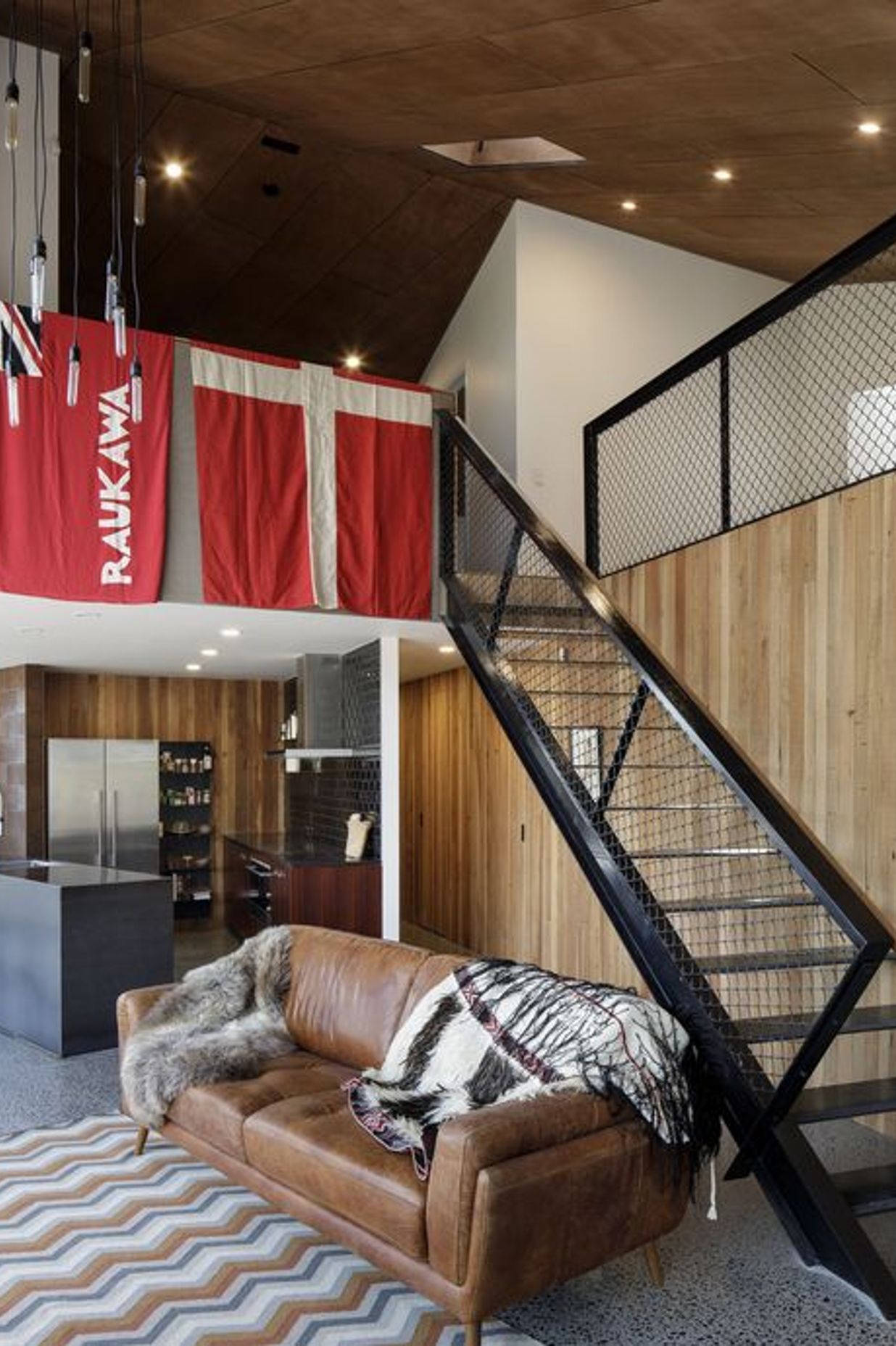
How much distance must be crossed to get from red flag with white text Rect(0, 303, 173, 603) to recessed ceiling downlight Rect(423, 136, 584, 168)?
2.88 meters

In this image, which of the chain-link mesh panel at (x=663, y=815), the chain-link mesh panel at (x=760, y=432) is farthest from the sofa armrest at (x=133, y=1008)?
the chain-link mesh panel at (x=760, y=432)

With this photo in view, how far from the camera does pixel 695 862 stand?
5.36 meters

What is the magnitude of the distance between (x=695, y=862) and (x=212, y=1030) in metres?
2.48

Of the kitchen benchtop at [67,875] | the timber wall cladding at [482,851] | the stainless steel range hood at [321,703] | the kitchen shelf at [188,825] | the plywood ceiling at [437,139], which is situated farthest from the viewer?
the kitchen shelf at [188,825]

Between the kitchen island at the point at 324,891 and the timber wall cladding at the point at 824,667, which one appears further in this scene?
the kitchen island at the point at 324,891

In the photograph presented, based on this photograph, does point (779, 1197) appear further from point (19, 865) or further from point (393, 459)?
point (19, 865)

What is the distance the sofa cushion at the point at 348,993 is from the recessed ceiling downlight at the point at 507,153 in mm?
5158

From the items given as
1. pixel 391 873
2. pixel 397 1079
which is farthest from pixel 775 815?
pixel 391 873

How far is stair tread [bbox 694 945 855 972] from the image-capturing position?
3721 mm

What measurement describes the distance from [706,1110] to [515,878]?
4.49m

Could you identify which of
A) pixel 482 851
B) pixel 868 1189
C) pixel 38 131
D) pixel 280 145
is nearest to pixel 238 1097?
pixel 868 1189

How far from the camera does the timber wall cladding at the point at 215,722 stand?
10.2 m

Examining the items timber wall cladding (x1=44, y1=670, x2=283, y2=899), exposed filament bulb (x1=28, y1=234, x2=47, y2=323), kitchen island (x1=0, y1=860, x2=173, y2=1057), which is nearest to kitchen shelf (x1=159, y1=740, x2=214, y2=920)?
timber wall cladding (x1=44, y1=670, x2=283, y2=899)

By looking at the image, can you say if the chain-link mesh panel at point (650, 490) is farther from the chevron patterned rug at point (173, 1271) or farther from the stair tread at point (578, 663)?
the chevron patterned rug at point (173, 1271)
